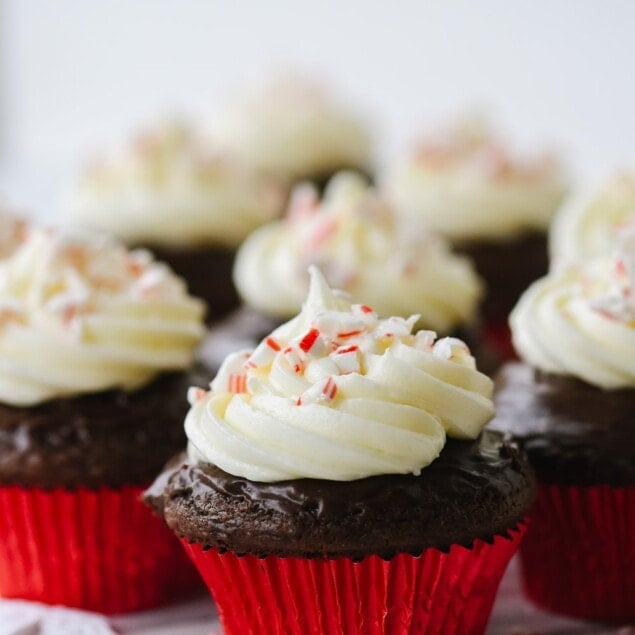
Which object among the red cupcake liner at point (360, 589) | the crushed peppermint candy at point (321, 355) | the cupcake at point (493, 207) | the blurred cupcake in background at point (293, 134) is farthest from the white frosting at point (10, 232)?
the blurred cupcake in background at point (293, 134)

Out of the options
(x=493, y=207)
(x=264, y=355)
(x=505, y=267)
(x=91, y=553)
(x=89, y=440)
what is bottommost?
(x=91, y=553)

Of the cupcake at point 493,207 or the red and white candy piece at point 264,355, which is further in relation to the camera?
the cupcake at point 493,207

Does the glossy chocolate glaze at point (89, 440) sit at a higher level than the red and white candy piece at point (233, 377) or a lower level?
lower

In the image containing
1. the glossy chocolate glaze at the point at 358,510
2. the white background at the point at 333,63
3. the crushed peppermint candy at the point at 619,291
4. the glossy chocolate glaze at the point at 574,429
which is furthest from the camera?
the white background at the point at 333,63

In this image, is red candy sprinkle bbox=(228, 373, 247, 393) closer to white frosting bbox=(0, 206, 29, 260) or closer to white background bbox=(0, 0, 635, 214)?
white frosting bbox=(0, 206, 29, 260)

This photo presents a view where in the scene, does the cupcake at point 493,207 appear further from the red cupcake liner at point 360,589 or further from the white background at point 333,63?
the red cupcake liner at point 360,589

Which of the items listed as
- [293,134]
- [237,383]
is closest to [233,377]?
[237,383]

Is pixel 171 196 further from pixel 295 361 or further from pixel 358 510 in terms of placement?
pixel 358 510
